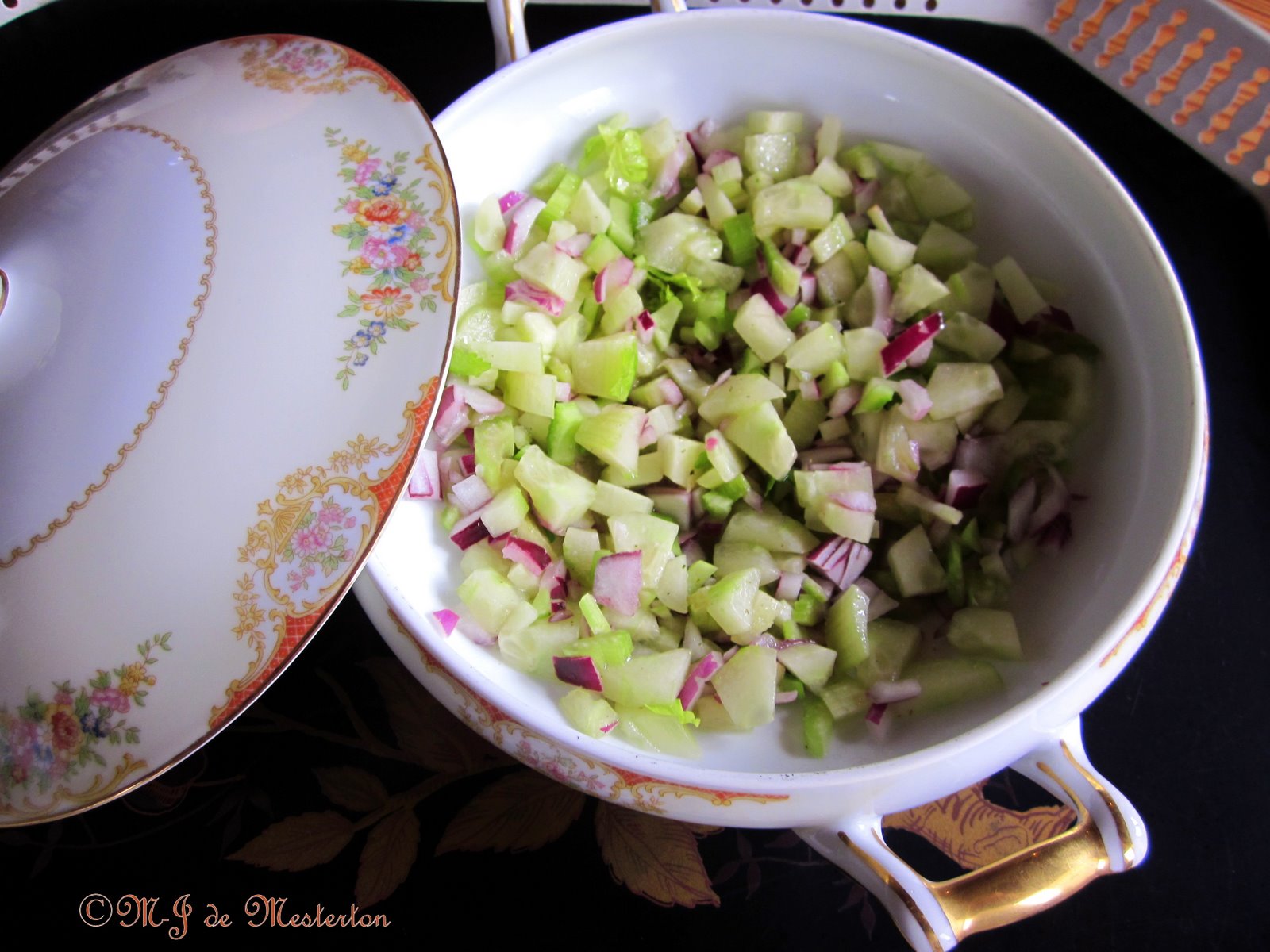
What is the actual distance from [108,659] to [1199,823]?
1.07m

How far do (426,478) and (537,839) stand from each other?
0.40 m

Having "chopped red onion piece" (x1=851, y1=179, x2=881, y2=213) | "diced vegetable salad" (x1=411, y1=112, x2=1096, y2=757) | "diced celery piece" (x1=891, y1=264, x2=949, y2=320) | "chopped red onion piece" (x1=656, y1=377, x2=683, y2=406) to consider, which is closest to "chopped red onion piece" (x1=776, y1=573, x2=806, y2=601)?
"diced vegetable salad" (x1=411, y1=112, x2=1096, y2=757)

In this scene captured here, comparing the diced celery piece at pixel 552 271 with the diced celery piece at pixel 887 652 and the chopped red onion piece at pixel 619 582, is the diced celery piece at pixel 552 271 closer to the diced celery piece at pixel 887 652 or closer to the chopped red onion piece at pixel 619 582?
the chopped red onion piece at pixel 619 582

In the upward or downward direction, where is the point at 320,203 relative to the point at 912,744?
upward

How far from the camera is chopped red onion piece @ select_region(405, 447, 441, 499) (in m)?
0.79

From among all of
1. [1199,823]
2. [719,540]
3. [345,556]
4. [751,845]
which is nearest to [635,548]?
[719,540]

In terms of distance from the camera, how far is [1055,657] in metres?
0.73

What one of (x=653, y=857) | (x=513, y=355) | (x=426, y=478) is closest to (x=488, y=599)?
(x=426, y=478)

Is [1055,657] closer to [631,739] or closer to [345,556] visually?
[631,739]

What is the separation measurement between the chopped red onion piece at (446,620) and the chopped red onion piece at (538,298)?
0.33 metres

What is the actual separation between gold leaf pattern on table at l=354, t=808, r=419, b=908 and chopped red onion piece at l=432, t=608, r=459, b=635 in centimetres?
28

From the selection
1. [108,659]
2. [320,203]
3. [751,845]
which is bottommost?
[751,845]

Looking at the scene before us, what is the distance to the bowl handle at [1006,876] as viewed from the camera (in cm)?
65

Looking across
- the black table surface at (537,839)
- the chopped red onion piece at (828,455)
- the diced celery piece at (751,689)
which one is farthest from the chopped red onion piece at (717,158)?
the black table surface at (537,839)
